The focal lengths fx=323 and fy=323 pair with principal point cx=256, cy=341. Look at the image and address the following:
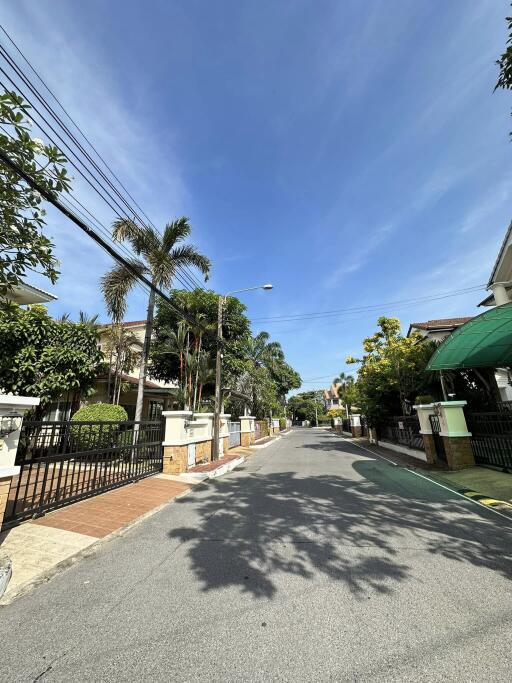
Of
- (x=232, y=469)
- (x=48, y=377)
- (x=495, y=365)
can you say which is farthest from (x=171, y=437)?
(x=495, y=365)

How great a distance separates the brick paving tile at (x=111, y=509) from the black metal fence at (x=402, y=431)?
31.5 ft

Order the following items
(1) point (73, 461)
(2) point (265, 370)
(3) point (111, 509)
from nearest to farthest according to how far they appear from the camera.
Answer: (3) point (111, 509) → (1) point (73, 461) → (2) point (265, 370)

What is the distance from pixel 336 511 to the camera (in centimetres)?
586

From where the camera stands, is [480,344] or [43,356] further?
[43,356]

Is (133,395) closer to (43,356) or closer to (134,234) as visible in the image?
(43,356)

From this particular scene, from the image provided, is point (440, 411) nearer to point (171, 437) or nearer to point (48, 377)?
point (171, 437)

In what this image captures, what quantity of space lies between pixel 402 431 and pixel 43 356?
15.2 m

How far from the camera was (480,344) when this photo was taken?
35.3 ft

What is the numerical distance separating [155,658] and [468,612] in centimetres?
260

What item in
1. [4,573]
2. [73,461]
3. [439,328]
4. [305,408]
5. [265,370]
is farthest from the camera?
[305,408]

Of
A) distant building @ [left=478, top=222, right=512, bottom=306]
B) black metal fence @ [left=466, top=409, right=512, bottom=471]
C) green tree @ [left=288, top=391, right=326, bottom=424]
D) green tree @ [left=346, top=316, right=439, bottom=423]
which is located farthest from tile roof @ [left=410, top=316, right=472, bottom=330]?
green tree @ [left=288, top=391, right=326, bottom=424]

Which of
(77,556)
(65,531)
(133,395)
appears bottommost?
(77,556)

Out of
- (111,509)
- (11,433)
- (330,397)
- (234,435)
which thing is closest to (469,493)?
(111,509)

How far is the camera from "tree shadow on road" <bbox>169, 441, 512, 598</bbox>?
141 inches
